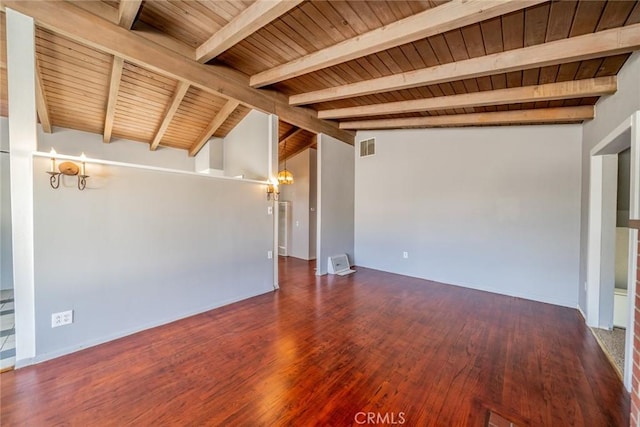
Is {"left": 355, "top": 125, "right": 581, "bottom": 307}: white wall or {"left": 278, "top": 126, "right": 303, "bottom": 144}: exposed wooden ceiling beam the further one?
{"left": 278, "top": 126, "right": 303, "bottom": 144}: exposed wooden ceiling beam

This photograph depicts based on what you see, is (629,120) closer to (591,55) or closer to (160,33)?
(591,55)

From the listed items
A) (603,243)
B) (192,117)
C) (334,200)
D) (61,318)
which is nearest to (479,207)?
(603,243)

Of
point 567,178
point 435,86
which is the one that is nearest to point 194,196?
point 435,86

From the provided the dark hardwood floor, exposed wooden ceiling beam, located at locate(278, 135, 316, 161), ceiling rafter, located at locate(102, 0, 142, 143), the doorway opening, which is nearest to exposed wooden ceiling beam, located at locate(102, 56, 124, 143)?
ceiling rafter, located at locate(102, 0, 142, 143)

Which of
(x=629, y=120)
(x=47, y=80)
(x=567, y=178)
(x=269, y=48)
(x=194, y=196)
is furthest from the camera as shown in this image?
(x=567, y=178)

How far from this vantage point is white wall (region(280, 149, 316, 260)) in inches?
284

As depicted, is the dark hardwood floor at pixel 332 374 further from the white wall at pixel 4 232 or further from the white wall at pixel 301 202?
the white wall at pixel 301 202

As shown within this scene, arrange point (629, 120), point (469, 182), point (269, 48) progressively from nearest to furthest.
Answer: point (629, 120) < point (269, 48) < point (469, 182)

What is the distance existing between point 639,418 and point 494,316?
6.70ft

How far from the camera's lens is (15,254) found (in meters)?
2.27

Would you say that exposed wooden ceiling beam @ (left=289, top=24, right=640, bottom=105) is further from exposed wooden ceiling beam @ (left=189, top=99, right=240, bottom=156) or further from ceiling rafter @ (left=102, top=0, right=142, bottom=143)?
ceiling rafter @ (left=102, top=0, right=142, bottom=143)

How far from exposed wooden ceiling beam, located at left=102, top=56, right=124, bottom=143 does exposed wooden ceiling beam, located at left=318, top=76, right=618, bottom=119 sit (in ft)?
11.4

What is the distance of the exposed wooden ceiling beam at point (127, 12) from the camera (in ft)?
7.71

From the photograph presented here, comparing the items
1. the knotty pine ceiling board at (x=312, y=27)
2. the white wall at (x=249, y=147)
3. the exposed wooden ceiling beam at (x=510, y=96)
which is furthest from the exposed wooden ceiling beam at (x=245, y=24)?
the exposed wooden ceiling beam at (x=510, y=96)
